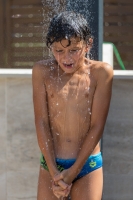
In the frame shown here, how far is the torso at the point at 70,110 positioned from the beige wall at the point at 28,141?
0.46m

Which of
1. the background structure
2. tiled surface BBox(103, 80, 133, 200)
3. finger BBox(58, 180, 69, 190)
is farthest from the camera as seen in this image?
the background structure

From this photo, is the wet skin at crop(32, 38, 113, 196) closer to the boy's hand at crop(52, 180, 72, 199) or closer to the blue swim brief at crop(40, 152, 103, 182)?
the blue swim brief at crop(40, 152, 103, 182)

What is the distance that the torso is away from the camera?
13.8 ft

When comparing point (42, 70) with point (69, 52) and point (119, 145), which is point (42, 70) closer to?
point (69, 52)

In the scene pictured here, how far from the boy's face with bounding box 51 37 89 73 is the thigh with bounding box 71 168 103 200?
70cm

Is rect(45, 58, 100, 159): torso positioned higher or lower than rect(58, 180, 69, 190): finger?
higher

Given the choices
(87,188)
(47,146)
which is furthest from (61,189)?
(47,146)

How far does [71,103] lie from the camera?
13.9ft

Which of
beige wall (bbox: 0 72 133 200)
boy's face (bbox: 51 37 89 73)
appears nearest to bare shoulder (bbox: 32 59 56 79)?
boy's face (bbox: 51 37 89 73)

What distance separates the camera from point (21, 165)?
4.72 meters

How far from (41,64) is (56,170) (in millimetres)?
734

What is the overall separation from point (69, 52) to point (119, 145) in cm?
94

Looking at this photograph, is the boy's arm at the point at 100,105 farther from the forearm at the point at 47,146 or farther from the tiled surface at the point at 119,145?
the tiled surface at the point at 119,145

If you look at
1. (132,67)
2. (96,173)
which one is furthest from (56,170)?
(132,67)
